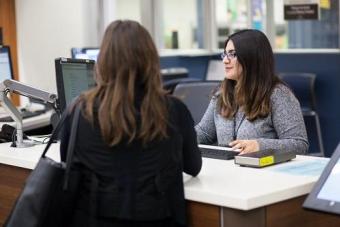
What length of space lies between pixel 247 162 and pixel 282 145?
0.44 m

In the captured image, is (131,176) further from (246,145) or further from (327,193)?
(246,145)

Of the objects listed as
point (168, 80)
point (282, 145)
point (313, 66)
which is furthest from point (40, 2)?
point (282, 145)

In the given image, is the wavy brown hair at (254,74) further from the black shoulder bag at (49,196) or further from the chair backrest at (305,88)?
the chair backrest at (305,88)

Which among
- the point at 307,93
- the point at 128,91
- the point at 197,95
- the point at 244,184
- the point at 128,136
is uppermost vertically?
the point at 128,91

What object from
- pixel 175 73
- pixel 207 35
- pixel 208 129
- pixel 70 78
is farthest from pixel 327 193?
pixel 207 35

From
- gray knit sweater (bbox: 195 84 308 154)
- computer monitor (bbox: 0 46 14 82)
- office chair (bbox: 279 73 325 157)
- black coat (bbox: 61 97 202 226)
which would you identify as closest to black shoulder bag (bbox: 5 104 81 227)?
black coat (bbox: 61 97 202 226)

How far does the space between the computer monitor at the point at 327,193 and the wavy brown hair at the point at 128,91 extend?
509 millimetres

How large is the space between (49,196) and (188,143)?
50 cm

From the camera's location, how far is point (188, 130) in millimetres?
2256

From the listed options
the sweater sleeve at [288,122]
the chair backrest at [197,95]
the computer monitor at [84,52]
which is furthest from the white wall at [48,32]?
the sweater sleeve at [288,122]

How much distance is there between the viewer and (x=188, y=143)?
7.47ft

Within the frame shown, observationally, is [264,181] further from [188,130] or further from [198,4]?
[198,4]

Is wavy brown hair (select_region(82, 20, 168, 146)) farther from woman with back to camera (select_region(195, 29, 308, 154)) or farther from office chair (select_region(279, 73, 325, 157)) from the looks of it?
office chair (select_region(279, 73, 325, 157))

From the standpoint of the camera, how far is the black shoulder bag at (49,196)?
2.22 m
